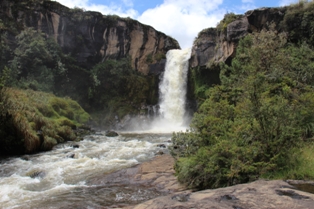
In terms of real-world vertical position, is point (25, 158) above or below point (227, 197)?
below

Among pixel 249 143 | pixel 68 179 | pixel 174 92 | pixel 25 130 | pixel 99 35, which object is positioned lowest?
pixel 68 179

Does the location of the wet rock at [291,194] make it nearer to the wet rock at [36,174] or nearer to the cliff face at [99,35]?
the wet rock at [36,174]

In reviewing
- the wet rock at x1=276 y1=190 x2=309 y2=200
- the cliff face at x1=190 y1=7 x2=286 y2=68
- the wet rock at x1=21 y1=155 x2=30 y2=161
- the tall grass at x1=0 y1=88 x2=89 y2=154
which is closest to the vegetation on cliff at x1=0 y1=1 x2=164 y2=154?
the tall grass at x1=0 y1=88 x2=89 y2=154

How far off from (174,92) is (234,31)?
370 inches

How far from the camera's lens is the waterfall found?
27750 millimetres

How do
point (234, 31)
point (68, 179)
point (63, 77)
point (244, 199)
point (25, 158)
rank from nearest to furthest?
point (244, 199) < point (68, 179) < point (25, 158) < point (234, 31) < point (63, 77)

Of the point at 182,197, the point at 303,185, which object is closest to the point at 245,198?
the point at 182,197

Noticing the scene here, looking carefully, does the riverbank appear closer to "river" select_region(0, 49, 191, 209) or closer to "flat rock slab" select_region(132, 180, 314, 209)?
"flat rock slab" select_region(132, 180, 314, 209)

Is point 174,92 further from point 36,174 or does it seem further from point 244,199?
point 244,199

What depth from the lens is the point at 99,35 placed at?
107ft

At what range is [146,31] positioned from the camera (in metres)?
33.6

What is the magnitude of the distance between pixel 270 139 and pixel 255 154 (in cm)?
76

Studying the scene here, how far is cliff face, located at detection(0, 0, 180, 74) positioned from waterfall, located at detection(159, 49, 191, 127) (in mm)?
2826

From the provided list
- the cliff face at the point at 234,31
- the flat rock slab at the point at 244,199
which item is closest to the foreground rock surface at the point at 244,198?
the flat rock slab at the point at 244,199
